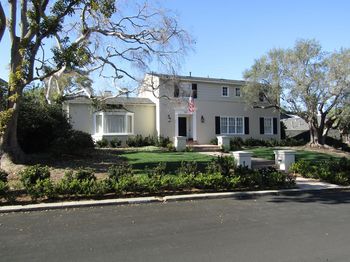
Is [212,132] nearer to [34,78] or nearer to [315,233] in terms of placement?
[34,78]

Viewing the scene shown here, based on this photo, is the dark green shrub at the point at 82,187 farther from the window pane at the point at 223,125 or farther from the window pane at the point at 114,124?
the window pane at the point at 223,125

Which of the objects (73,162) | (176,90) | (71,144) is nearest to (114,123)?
(176,90)

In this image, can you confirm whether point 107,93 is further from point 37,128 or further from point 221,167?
point 221,167

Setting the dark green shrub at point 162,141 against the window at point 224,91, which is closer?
the dark green shrub at point 162,141

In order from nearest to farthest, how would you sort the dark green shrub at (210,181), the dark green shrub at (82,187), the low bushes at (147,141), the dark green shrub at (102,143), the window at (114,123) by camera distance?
the dark green shrub at (82,187)
the dark green shrub at (210,181)
the dark green shrub at (102,143)
the low bushes at (147,141)
the window at (114,123)

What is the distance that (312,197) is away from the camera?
36.6 ft

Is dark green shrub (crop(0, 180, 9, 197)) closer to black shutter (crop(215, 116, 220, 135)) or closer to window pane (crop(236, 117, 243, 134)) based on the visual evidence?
black shutter (crop(215, 116, 220, 135))

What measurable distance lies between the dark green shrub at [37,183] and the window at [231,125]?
22004 millimetres

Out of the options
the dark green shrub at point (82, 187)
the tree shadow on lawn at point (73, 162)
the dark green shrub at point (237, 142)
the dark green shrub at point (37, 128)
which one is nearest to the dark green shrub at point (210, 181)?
the dark green shrub at point (82, 187)

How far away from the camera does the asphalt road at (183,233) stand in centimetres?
577

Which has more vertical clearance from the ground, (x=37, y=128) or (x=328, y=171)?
(x=37, y=128)

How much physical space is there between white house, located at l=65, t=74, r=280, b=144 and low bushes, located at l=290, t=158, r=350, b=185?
41.5ft

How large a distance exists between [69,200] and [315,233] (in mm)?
5617

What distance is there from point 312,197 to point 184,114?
19653 millimetres
